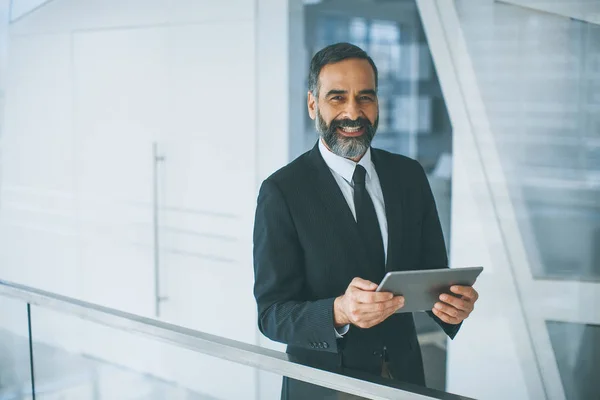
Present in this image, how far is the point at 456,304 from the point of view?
64.7 inches

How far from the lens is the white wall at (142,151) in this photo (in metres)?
3.41

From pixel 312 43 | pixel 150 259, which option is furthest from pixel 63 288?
pixel 312 43

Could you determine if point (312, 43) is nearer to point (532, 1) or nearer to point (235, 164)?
point (235, 164)

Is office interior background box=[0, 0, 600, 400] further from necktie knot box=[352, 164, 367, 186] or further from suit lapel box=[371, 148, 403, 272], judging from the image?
necktie knot box=[352, 164, 367, 186]

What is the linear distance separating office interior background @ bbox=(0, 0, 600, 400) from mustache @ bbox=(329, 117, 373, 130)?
0.70 m

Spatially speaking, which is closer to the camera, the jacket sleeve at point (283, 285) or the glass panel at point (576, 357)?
the jacket sleeve at point (283, 285)

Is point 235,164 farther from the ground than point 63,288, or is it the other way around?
point 235,164

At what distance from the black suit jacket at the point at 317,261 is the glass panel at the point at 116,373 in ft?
1.91

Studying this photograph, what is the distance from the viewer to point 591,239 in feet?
8.79

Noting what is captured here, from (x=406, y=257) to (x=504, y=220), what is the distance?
1068mm

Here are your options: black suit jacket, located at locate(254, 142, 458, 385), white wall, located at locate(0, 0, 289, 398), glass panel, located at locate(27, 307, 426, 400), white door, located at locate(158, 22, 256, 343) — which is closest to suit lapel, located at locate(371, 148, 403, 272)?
black suit jacket, located at locate(254, 142, 458, 385)

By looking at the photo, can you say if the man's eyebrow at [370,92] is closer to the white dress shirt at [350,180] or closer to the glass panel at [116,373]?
the white dress shirt at [350,180]

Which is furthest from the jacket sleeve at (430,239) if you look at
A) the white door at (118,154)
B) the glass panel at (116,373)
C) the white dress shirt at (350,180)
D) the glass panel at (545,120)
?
the white door at (118,154)

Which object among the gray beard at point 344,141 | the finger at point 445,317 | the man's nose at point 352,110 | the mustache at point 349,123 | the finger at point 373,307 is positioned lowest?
the finger at point 445,317
